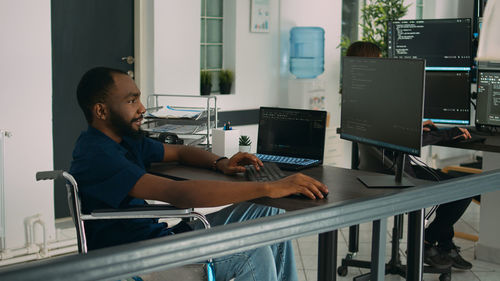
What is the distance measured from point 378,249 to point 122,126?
1278 millimetres

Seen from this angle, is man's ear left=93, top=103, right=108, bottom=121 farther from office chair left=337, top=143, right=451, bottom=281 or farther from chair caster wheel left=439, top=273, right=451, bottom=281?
chair caster wheel left=439, top=273, right=451, bottom=281

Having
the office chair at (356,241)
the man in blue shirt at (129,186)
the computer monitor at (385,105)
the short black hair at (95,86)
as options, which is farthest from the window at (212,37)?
the short black hair at (95,86)

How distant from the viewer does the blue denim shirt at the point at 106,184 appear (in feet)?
6.68

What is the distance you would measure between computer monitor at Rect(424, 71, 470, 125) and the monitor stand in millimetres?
1363

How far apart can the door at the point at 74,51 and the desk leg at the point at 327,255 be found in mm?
3213

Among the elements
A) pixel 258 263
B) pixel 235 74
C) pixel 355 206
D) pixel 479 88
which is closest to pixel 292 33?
pixel 235 74

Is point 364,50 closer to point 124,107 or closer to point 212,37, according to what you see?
point 124,107

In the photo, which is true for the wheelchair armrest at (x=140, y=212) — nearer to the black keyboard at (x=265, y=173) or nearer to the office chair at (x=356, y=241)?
the black keyboard at (x=265, y=173)

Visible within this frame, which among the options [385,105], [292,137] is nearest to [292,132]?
[292,137]

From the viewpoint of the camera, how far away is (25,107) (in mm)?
3766

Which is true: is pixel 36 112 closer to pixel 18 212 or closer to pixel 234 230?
pixel 18 212

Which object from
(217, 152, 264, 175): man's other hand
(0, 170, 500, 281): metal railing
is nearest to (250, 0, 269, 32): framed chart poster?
(217, 152, 264, 175): man's other hand

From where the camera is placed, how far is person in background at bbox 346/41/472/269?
3.40 metres

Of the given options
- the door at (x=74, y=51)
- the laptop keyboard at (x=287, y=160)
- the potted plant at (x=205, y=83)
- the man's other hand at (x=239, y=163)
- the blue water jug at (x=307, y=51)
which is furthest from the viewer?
the blue water jug at (x=307, y=51)
